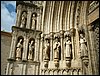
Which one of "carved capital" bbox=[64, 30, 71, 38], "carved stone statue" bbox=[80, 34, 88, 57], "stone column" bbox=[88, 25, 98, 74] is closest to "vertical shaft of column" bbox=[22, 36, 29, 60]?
"carved capital" bbox=[64, 30, 71, 38]

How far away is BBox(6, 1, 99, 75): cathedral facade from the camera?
508cm

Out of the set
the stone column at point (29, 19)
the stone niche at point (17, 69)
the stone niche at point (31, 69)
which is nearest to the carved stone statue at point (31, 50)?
the stone niche at point (31, 69)

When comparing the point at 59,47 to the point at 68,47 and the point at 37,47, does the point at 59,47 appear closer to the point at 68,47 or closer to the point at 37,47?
the point at 68,47

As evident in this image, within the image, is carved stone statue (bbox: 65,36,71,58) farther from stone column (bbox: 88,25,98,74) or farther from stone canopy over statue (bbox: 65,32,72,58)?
stone column (bbox: 88,25,98,74)

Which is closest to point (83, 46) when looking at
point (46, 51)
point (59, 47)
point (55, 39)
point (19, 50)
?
point (59, 47)

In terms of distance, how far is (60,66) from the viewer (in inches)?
Answer: 218

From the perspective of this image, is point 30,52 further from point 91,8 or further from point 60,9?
point 91,8

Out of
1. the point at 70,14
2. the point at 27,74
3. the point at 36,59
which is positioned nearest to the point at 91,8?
the point at 70,14

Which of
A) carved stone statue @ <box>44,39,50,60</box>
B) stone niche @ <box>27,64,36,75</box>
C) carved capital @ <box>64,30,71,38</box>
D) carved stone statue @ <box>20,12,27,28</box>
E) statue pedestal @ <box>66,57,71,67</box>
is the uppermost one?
carved stone statue @ <box>20,12,27,28</box>

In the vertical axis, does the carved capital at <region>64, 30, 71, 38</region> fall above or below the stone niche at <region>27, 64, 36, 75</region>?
above

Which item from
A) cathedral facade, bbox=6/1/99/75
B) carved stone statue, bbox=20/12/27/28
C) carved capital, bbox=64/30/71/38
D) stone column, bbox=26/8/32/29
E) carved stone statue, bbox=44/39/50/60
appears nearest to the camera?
cathedral facade, bbox=6/1/99/75

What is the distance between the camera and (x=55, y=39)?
19.9 feet

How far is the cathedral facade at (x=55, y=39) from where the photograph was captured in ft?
16.7

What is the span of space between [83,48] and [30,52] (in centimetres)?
216
